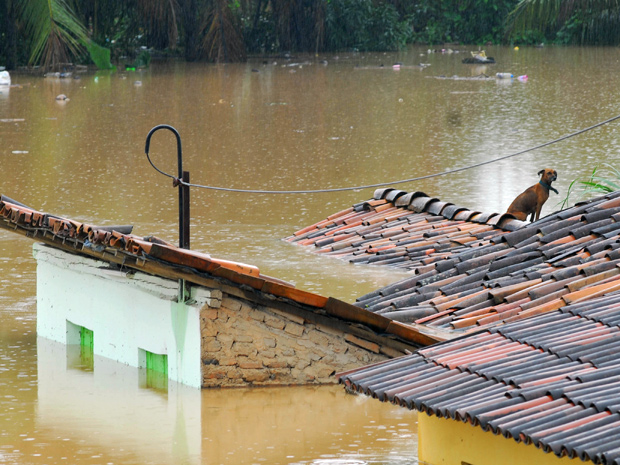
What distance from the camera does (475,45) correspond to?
41281 millimetres

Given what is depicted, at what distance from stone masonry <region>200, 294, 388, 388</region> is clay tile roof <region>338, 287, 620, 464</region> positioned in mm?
1658

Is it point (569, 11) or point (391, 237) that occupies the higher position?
point (569, 11)

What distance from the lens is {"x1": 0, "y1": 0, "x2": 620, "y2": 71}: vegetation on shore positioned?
27953 mm

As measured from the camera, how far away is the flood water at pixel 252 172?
584cm

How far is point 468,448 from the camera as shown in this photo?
4.58 meters

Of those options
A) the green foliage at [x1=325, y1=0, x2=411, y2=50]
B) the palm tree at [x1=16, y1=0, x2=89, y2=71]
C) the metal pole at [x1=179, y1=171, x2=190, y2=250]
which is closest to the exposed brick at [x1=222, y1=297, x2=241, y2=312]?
the metal pole at [x1=179, y1=171, x2=190, y2=250]

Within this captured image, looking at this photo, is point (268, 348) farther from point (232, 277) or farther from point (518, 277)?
point (518, 277)

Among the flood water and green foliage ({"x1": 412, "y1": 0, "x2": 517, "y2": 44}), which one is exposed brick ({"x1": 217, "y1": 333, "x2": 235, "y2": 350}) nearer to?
the flood water

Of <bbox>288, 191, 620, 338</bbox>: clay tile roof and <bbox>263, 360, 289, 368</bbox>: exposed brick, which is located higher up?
<bbox>288, 191, 620, 338</bbox>: clay tile roof

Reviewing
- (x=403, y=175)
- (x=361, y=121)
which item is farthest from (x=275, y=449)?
(x=361, y=121)

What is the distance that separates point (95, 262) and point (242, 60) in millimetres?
26476

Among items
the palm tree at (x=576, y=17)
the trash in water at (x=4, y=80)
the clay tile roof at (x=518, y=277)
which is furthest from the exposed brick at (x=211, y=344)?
the palm tree at (x=576, y=17)

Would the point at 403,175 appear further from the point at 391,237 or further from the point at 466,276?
the point at 466,276

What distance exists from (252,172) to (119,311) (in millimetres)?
8196
